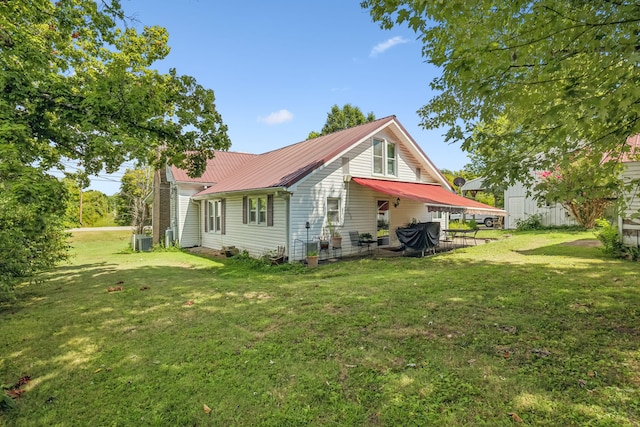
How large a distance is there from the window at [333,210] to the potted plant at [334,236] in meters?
0.19

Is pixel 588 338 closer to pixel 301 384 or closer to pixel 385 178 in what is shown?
pixel 301 384

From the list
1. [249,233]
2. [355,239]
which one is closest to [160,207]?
[249,233]

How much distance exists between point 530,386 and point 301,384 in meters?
2.61

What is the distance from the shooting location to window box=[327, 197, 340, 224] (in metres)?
14.7

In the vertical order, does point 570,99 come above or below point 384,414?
above

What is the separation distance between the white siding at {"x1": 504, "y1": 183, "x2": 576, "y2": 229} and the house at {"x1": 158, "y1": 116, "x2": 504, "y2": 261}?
33.3 feet

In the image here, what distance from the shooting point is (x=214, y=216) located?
19188 mm

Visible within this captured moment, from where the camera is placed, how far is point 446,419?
10.4 ft

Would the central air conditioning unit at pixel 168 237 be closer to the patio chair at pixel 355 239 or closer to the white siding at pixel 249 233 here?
the white siding at pixel 249 233

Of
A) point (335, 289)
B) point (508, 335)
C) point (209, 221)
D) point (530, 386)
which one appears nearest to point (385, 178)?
point (335, 289)

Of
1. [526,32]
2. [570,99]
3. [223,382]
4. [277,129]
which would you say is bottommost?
[223,382]

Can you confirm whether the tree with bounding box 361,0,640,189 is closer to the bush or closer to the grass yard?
the grass yard

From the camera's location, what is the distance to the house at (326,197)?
13.6m

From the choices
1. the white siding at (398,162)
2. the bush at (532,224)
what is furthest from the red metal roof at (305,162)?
the bush at (532,224)
